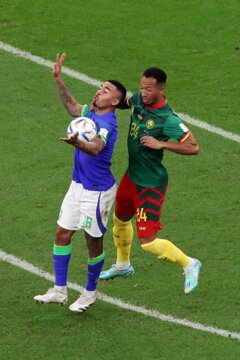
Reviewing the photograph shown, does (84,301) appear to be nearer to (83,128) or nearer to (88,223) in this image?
(88,223)

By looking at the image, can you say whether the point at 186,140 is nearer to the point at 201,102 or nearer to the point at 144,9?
the point at 201,102

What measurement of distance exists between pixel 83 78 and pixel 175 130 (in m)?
6.13

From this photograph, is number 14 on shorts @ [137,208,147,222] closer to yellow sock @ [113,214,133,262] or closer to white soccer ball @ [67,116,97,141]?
yellow sock @ [113,214,133,262]

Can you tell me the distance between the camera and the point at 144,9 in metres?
18.6

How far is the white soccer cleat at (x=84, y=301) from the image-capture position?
433 inches

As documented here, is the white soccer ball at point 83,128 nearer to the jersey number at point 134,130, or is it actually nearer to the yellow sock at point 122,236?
the jersey number at point 134,130

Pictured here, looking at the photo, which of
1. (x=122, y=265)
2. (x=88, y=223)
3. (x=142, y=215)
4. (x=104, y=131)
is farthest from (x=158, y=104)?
(x=122, y=265)

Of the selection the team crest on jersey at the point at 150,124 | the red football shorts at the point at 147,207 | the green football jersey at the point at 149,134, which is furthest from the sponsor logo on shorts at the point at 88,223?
the team crest on jersey at the point at 150,124

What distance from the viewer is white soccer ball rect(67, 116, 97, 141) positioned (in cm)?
1019

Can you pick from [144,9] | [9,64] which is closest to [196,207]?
[9,64]

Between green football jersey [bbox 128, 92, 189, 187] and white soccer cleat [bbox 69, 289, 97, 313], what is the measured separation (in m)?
1.16

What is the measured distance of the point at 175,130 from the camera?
10.7m

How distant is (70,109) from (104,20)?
7.36 m

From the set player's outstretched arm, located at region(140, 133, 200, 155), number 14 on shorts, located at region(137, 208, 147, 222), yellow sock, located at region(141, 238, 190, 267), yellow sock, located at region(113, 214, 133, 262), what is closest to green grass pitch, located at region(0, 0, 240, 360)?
yellow sock, located at region(113, 214, 133, 262)
